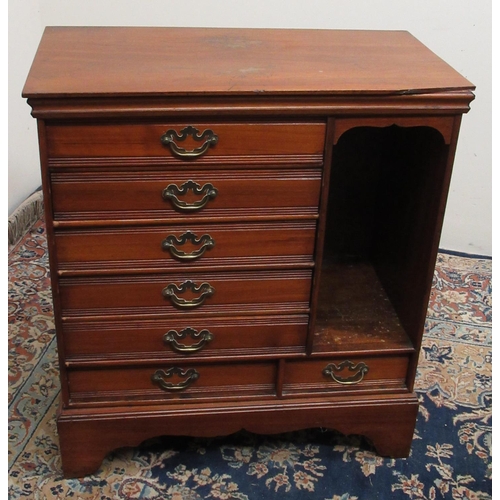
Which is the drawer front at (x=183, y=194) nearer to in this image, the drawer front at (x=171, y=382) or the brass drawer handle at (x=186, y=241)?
the brass drawer handle at (x=186, y=241)

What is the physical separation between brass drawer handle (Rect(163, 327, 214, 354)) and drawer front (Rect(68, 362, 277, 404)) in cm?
5

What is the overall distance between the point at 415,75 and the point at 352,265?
66 centimetres

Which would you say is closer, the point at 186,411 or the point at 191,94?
the point at 191,94

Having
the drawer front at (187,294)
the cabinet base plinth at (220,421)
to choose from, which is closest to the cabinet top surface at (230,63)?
the drawer front at (187,294)

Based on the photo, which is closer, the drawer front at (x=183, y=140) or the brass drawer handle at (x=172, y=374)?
the drawer front at (x=183, y=140)

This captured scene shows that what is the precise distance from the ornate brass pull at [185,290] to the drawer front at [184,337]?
4 cm

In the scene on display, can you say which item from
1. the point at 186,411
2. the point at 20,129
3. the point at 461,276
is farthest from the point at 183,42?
the point at 461,276

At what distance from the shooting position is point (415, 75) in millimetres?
1463

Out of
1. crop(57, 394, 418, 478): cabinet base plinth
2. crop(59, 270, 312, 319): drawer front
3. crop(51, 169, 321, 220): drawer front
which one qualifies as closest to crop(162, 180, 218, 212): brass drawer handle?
crop(51, 169, 321, 220): drawer front

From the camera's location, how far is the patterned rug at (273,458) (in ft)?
5.57

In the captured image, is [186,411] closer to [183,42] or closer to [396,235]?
[396,235]

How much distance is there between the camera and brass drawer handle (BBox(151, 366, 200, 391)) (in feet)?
5.40

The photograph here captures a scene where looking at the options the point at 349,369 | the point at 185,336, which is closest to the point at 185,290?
the point at 185,336

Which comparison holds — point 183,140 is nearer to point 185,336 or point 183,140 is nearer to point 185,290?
point 185,290
